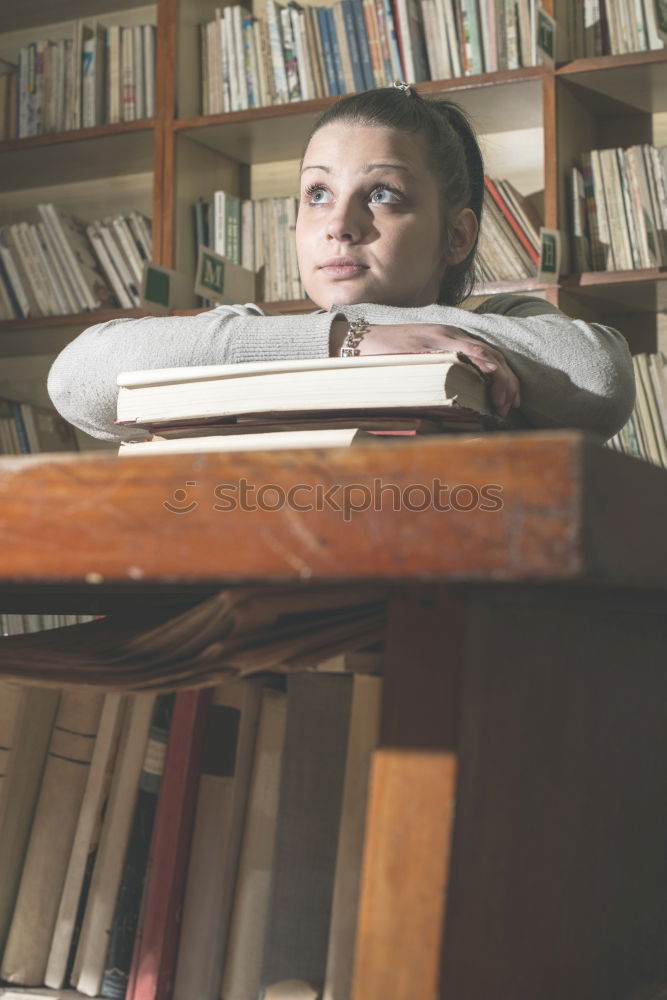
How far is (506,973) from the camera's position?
0.44 m

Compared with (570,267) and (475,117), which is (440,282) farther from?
(475,117)

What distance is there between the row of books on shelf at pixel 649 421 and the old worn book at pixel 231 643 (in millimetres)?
2001

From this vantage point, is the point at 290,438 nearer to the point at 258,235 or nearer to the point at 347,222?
the point at 347,222

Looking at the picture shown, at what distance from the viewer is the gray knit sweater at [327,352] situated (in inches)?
36.3

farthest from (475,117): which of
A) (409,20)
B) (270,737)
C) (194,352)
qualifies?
(270,737)

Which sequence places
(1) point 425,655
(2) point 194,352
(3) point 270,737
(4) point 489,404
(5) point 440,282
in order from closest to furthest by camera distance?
(1) point 425,655 → (3) point 270,737 → (4) point 489,404 → (2) point 194,352 → (5) point 440,282

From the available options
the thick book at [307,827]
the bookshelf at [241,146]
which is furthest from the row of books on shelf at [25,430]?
the thick book at [307,827]

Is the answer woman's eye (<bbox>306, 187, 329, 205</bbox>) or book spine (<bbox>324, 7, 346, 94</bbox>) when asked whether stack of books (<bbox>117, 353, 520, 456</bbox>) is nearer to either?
woman's eye (<bbox>306, 187, 329, 205</bbox>)

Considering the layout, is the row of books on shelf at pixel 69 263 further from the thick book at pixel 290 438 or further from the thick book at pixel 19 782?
the thick book at pixel 19 782

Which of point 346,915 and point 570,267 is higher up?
point 570,267

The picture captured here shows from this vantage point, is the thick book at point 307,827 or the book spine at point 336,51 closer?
the thick book at point 307,827

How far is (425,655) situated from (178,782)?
20 cm

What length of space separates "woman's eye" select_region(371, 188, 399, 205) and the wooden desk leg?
0.89 metres

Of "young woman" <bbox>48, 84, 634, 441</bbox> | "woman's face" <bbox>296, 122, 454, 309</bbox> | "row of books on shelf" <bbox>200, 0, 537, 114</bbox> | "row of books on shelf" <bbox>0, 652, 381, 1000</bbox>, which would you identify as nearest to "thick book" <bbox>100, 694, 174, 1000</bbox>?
"row of books on shelf" <bbox>0, 652, 381, 1000</bbox>
